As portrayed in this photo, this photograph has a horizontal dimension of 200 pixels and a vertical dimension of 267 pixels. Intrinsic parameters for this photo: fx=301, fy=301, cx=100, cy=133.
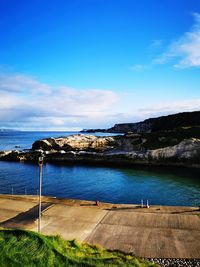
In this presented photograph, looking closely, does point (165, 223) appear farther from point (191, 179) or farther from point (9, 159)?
point (9, 159)

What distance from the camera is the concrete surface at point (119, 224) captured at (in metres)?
22.5

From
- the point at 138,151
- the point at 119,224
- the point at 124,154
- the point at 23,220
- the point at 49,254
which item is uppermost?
the point at 138,151

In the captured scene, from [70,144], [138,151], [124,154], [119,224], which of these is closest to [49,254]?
[119,224]

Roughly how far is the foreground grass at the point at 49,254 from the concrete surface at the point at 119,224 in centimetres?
285

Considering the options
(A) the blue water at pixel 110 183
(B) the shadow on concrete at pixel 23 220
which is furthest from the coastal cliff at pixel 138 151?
(B) the shadow on concrete at pixel 23 220

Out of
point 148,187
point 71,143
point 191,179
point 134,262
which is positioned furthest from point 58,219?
point 71,143

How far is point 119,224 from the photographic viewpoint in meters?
27.6

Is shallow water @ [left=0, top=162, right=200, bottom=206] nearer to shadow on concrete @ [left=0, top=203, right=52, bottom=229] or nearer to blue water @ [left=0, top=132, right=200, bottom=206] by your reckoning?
blue water @ [left=0, top=132, right=200, bottom=206]

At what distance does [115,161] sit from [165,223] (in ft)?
196

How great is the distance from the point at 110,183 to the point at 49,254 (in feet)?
135

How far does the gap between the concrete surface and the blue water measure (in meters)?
12.0

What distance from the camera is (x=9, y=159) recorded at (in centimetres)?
9625

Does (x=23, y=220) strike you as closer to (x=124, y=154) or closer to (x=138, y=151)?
(x=124, y=154)

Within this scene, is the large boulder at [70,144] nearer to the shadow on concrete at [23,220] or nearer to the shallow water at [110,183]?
the shallow water at [110,183]
